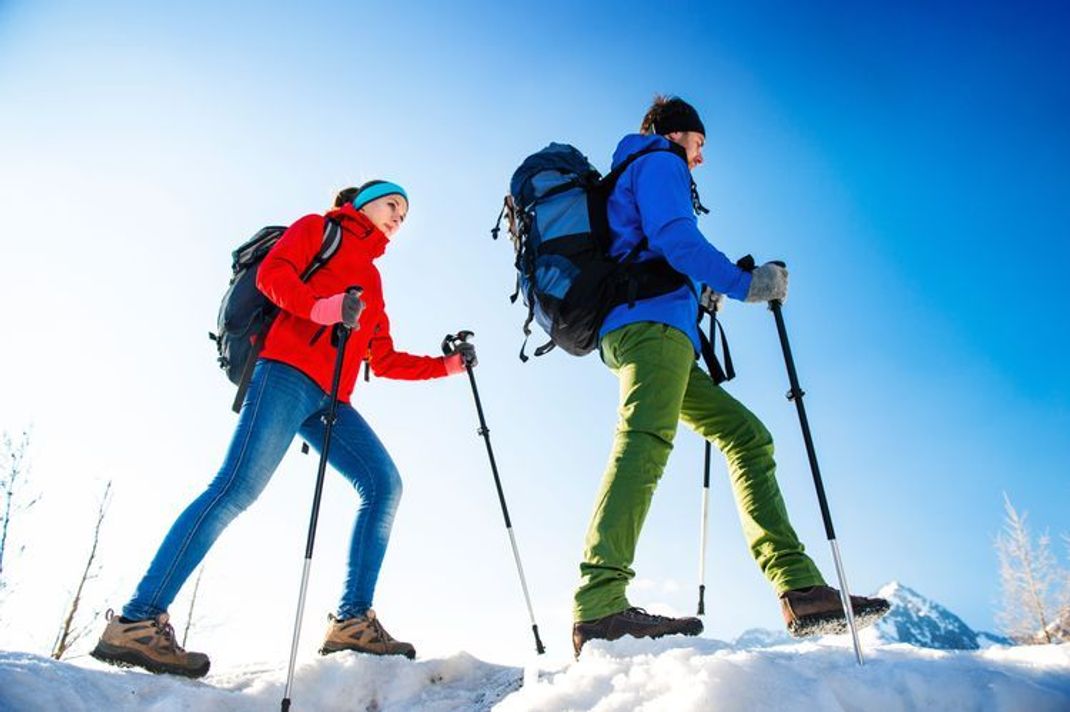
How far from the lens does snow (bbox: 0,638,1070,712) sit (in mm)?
1819

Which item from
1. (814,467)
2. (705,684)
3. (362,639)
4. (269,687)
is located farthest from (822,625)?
(269,687)

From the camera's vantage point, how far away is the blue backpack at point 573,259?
3.54 m

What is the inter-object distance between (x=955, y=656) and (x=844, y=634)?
52.9 inches

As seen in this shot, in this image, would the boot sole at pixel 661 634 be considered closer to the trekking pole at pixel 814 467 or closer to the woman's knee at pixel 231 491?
the trekking pole at pixel 814 467

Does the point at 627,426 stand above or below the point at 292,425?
below

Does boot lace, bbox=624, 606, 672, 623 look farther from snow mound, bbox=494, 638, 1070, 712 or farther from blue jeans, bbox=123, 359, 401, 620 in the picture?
blue jeans, bbox=123, 359, 401, 620

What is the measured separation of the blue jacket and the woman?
5.44 feet

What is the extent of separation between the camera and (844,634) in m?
3.41

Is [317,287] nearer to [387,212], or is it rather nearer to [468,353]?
[387,212]

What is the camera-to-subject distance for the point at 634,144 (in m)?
3.77

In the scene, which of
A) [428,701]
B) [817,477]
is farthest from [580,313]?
[428,701]

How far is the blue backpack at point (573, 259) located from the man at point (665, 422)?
0.21ft

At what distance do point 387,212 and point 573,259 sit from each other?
6.28 ft

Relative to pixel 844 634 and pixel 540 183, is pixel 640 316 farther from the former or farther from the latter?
pixel 844 634
